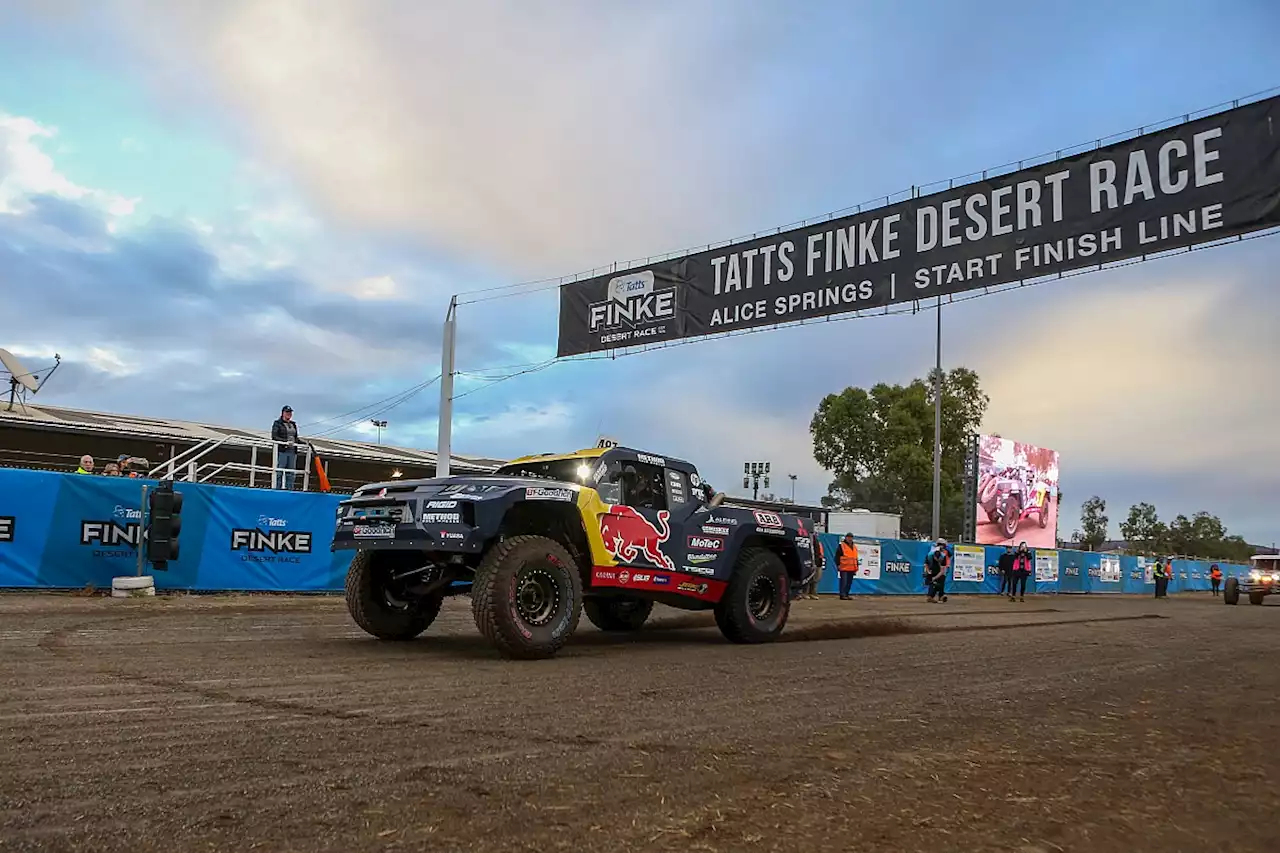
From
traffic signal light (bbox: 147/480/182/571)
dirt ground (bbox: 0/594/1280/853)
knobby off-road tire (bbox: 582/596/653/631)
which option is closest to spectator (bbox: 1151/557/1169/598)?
dirt ground (bbox: 0/594/1280/853)

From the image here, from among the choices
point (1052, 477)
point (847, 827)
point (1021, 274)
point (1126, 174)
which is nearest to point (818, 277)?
point (1021, 274)

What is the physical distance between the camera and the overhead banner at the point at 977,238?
11.3 m

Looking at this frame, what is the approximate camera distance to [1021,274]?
12.8 m

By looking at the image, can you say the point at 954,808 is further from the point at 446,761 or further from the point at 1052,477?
the point at 1052,477

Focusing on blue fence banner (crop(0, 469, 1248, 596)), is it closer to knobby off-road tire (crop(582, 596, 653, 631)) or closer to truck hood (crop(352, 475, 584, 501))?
knobby off-road tire (crop(582, 596, 653, 631))

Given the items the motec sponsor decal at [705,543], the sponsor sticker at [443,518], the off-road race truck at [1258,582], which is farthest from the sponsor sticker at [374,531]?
the off-road race truck at [1258,582]

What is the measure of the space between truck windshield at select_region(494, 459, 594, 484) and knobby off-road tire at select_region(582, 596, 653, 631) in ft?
6.88

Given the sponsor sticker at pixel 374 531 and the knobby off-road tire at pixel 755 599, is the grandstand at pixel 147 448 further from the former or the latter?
the sponsor sticker at pixel 374 531

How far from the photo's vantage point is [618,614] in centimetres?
1129

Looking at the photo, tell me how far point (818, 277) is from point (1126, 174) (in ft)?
15.1

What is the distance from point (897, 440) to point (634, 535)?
2458 inches

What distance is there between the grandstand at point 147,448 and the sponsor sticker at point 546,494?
9.43m

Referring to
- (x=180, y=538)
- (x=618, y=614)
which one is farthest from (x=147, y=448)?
(x=618, y=614)

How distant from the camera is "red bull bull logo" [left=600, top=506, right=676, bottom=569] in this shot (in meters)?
8.86
